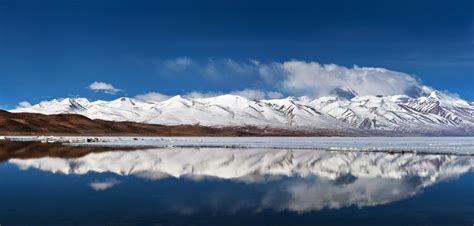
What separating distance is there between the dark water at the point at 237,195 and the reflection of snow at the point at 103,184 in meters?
0.05

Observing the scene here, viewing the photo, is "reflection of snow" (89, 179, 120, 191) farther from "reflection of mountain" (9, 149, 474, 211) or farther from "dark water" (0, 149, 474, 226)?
"reflection of mountain" (9, 149, 474, 211)

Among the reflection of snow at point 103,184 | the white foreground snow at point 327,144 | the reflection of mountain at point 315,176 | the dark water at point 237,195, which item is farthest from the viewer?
the white foreground snow at point 327,144

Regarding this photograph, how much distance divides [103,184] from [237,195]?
7508mm

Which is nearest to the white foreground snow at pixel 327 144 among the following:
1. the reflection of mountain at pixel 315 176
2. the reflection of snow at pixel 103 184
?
the reflection of mountain at pixel 315 176

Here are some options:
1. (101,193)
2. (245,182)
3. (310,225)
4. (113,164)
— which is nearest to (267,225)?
(310,225)

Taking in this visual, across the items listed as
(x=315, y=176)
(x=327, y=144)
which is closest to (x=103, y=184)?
(x=315, y=176)

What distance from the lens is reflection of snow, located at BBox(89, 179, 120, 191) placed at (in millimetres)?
24734

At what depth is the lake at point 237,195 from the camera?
56.0 ft

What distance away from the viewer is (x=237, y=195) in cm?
2220

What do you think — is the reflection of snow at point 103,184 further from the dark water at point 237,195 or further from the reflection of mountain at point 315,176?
the reflection of mountain at point 315,176

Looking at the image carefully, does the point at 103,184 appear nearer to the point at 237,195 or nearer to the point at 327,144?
the point at 237,195

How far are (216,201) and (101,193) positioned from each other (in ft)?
17.7

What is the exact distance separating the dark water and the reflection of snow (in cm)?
5

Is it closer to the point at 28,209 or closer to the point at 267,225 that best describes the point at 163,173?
the point at 28,209
